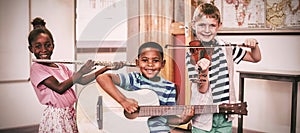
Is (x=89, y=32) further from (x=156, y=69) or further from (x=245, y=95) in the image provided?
(x=245, y=95)

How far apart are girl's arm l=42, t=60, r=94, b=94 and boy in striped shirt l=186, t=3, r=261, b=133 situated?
74 cm

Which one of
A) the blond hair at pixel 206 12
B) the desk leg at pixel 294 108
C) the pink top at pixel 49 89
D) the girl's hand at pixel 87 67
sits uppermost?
the blond hair at pixel 206 12

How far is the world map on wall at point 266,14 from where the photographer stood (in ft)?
11.6

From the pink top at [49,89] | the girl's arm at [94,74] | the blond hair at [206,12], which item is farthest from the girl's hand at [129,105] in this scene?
the blond hair at [206,12]

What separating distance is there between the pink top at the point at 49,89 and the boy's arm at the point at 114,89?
0.69 feet

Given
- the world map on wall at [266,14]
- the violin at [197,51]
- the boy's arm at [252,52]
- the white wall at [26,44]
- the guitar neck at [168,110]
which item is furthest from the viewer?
the world map on wall at [266,14]

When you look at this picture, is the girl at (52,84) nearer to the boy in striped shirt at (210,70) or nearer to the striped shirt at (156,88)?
the striped shirt at (156,88)

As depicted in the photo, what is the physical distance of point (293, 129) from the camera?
11.4ft

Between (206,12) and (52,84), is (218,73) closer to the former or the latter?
(206,12)

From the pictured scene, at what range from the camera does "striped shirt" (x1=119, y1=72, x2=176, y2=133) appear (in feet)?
10.3

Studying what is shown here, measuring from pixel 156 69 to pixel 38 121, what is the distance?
880 millimetres

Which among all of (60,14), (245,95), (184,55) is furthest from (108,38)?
(245,95)

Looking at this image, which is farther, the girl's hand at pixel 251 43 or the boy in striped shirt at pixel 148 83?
the girl's hand at pixel 251 43

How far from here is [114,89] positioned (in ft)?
10.2
